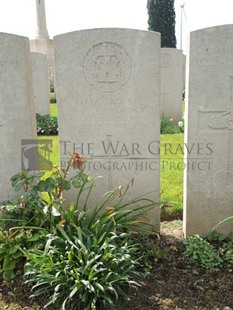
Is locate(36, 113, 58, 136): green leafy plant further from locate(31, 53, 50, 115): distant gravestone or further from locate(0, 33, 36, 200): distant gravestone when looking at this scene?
locate(0, 33, 36, 200): distant gravestone

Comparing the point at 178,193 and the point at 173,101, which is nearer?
the point at 178,193

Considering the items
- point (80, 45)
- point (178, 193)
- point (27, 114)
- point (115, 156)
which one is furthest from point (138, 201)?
point (80, 45)

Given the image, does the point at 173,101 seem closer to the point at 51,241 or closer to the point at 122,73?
the point at 122,73

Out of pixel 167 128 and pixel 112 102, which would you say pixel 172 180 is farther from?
pixel 167 128

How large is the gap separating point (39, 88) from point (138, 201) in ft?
21.3

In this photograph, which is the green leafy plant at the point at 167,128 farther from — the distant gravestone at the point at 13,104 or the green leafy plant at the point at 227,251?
the distant gravestone at the point at 13,104

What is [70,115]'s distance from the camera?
10.2ft

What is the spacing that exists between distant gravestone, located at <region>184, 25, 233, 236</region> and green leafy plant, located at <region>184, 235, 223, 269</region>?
10.0 inches

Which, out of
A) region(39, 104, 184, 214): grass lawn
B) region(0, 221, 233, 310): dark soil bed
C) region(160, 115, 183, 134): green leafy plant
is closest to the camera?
region(0, 221, 233, 310): dark soil bed

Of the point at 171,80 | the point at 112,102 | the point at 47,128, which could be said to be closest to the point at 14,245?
the point at 112,102

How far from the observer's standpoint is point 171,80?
28.6 feet

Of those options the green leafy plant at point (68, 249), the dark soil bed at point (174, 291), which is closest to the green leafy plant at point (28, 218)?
the green leafy plant at point (68, 249)

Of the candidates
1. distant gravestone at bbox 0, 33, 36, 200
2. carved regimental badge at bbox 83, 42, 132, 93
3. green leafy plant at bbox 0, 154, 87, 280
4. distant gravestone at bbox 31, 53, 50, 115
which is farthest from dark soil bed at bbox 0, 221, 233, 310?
distant gravestone at bbox 31, 53, 50, 115

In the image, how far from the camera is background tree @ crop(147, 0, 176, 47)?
21828mm
